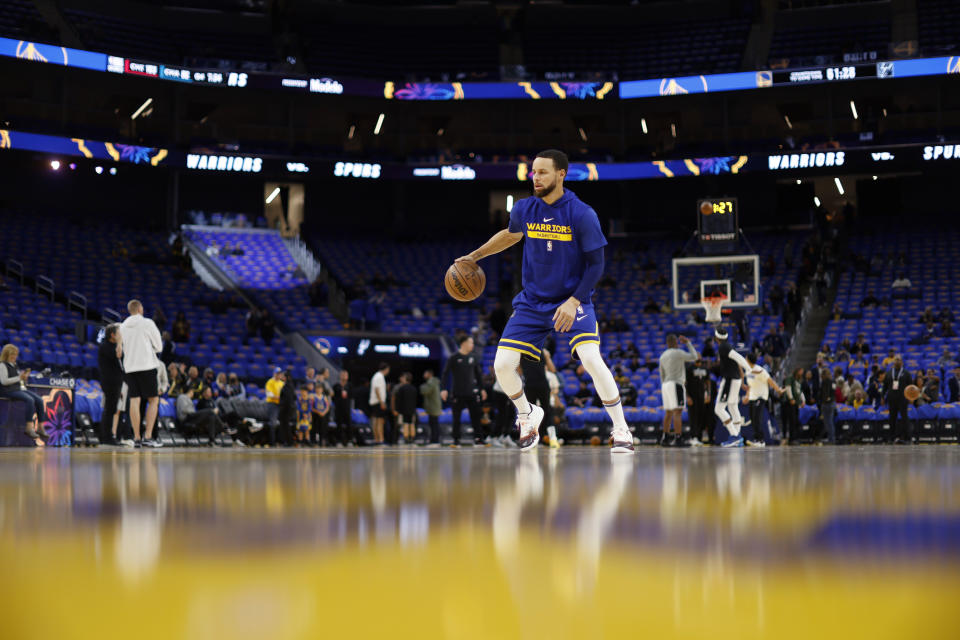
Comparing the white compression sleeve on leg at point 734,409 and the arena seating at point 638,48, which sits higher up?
the arena seating at point 638,48

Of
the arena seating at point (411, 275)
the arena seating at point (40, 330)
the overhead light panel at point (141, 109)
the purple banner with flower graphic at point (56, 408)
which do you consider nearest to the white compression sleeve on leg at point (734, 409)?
the purple banner with flower graphic at point (56, 408)

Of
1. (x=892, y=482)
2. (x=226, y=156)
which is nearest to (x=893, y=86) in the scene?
(x=226, y=156)

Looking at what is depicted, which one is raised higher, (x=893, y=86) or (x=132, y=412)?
(x=893, y=86)

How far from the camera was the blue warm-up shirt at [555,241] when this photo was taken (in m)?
6.71

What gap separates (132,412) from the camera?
37.5 feet

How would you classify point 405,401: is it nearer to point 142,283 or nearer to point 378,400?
point 378,400

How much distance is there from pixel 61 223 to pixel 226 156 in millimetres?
5357

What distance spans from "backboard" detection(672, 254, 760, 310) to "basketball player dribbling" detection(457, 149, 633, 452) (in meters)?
15.1

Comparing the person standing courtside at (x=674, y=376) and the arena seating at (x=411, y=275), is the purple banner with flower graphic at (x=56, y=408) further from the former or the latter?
the arena seating at (x=411, y=275)

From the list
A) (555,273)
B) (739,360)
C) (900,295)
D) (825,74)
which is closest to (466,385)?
(739,360)

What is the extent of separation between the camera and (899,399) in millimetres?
18234

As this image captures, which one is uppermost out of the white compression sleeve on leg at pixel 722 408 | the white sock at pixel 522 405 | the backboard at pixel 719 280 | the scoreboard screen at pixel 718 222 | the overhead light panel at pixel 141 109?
the overhead light panel at pixel 141 109

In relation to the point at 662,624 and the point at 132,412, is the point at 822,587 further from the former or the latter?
the point at 132,412

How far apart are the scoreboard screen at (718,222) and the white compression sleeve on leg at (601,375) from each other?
1785 centimetres
